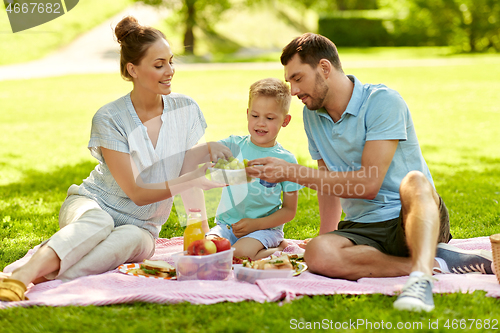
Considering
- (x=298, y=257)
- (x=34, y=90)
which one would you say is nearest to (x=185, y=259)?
(x=298, y=257)

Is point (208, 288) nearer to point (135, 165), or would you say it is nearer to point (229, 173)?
point (229, 173)

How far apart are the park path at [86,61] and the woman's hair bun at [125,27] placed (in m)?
17.7

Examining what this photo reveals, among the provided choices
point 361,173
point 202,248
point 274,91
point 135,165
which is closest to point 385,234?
point 361,173

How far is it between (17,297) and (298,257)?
190cm

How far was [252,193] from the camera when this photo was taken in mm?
3988

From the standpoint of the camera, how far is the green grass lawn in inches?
105

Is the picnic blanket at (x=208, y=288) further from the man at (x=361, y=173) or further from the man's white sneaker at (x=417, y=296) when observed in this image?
the man's white sneaker at (x=417, y=296)

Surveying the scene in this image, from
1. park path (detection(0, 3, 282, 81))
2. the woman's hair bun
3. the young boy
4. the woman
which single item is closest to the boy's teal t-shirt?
A: the young boy

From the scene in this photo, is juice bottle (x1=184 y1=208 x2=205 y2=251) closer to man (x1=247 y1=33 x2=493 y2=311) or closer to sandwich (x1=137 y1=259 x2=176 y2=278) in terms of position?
sandwich (x1=137 y1=259 x2=176 y2=278)

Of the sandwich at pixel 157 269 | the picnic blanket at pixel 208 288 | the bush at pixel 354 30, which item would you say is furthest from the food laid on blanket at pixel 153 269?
the bush at pixel 354 30

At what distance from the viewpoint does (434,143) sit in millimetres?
10047

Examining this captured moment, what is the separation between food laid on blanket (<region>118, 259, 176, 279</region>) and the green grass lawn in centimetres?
51

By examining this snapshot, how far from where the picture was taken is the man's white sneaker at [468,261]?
334cm

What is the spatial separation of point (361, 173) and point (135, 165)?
160 cm
